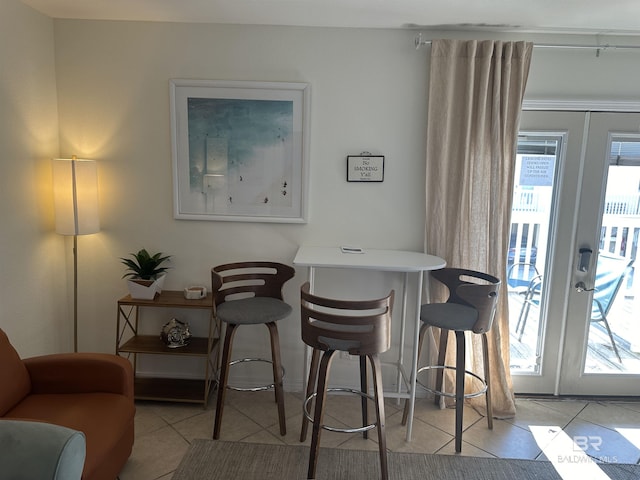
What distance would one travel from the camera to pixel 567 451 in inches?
99.0

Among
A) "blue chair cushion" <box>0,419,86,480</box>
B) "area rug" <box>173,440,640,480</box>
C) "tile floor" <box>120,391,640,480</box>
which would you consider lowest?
"area rug" <box>173,440,640,480</box>

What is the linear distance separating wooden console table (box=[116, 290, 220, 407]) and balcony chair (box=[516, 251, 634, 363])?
2.21 metres

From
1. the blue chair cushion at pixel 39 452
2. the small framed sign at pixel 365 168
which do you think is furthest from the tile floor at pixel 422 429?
the small framed sign at pixel 365 168

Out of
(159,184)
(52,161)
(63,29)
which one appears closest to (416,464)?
(159,184)

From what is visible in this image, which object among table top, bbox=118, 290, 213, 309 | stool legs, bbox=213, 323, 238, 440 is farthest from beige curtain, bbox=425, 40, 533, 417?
table top, bbox=118, 290, 213, 309

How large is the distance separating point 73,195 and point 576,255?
11.0 feet

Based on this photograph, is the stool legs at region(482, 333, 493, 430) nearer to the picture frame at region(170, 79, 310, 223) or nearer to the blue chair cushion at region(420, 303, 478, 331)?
the blue chair cushion at region(420, 303, 478, 331)

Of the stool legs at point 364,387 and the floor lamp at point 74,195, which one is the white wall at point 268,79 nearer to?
the floor lamp at point 74,195

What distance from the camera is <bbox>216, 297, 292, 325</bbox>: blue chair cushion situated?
239cm

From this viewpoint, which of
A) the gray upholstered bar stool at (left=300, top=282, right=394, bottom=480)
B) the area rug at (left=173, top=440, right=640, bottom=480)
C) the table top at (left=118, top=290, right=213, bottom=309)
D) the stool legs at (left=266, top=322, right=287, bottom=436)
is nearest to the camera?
the gray upholstered bar stool at (left=300, top=282, right=394, bottom=480)

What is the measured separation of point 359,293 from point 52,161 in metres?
2.17

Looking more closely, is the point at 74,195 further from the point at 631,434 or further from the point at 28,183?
the point at 631,434

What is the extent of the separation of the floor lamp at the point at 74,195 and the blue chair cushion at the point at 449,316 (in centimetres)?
220

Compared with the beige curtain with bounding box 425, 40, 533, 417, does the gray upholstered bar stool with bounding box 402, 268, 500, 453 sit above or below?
below
